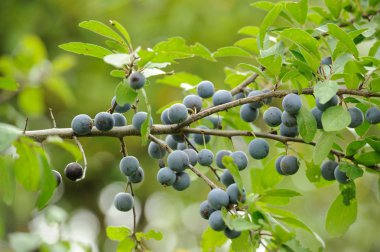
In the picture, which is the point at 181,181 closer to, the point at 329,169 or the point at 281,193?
the point at 281,193

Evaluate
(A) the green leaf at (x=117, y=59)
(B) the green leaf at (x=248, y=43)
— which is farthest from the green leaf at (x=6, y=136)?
(B) the green leaf at (x=248, y=43)

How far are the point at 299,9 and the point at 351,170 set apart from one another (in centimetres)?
43

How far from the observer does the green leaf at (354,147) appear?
1.31 meters

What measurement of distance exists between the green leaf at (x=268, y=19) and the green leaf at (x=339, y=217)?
46cm

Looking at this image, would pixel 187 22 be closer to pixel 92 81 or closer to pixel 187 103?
pixel 92 81

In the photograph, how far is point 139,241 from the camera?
1399 mm

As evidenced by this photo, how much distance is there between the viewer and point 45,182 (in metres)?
1.07

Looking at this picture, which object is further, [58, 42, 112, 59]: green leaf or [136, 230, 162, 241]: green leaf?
[136, 230, 162, 241]: green leaf

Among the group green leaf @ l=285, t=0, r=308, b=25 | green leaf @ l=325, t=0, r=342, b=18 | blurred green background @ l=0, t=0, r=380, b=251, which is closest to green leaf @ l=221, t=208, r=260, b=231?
green leaf @ l=285, t=0, r=308, b=25

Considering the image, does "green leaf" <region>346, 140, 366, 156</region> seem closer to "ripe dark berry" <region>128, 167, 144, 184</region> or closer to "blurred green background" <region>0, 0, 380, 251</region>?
"ripe dark berry" <region>128, 167, 144, 184</region>

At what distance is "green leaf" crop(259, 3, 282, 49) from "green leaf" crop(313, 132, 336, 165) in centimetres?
31

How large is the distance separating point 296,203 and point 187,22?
7.49 ft

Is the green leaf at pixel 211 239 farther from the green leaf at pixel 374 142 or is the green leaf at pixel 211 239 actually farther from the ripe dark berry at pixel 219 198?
the green leaf at pixel 374 142

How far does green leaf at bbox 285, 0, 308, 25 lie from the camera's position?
4.67 feet
